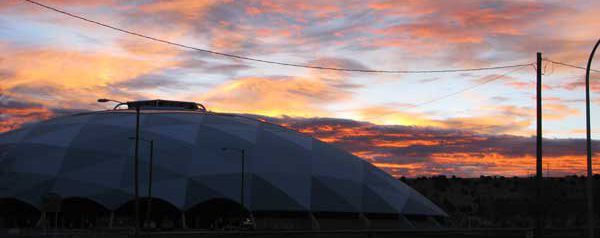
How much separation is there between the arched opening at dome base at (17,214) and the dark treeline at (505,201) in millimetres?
45538

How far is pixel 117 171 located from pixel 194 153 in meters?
7.90

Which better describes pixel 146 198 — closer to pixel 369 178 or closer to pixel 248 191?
pixel 248 191

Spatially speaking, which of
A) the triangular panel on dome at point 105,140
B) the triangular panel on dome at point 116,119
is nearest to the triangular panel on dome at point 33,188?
the triangular panel on dome at point 105,140

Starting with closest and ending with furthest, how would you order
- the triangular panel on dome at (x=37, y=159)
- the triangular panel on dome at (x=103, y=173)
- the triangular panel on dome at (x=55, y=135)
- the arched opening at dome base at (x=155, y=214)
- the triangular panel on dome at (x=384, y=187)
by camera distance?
the arched opening at dome base at (x=155, y=214) → the triangular panel on dome at (x=103, y=173) → the triangular panel on dome at (x=37, y=159) → the triangular panel on dome at (x=55, y=135) → the triangular panel on dome at (x=384, y=187)

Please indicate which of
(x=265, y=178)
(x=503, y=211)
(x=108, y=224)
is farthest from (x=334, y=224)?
(x=503, y=211)

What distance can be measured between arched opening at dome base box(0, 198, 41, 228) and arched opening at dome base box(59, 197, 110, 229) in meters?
2.76

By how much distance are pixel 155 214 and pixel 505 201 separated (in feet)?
220

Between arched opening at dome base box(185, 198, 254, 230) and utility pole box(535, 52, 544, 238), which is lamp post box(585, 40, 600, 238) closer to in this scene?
utility pole box(535, 52, 544, 238)

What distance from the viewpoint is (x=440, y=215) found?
87438 mm

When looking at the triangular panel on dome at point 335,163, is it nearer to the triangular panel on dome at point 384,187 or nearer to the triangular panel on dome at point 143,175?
the triangular panel on dome at point 384,187

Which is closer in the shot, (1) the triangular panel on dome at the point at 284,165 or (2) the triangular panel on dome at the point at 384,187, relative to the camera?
(1) the triangular panel on dome at the point at 284,165

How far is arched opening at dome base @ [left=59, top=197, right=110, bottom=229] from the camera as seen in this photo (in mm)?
72562

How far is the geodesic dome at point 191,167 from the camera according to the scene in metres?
75.1

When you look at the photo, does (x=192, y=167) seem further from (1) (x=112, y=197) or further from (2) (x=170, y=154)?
(1) (x=112, y=197)
